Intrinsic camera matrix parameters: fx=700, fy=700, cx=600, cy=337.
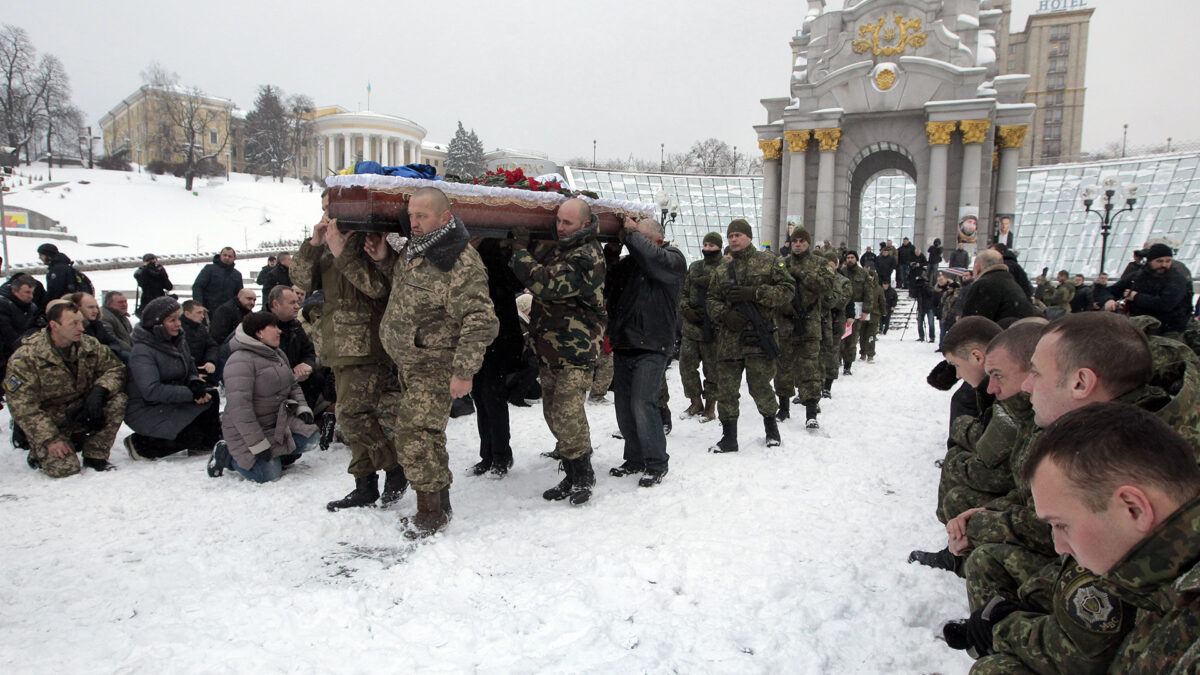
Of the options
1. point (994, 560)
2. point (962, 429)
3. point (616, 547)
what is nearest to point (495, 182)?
point (616, 547)

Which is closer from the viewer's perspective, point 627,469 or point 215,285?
point 627,469

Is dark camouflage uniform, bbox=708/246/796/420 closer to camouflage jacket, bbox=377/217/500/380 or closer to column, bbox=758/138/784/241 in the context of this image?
camouflage jacket, bbox=377/217/500/380

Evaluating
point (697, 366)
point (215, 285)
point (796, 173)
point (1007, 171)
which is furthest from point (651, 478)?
point (1007, 171)

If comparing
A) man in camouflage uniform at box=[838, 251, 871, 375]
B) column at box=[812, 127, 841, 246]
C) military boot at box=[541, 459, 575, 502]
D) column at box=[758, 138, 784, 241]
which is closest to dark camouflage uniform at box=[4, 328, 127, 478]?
military boot at box=[541, 459, 575, 502]

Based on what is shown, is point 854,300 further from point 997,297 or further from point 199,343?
point 199,343

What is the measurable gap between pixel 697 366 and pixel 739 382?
161 cm

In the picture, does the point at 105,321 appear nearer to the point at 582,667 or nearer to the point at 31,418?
the point at 31,418

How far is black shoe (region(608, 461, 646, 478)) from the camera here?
5599mm

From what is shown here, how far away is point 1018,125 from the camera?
2358 cm

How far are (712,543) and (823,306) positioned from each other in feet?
16.6

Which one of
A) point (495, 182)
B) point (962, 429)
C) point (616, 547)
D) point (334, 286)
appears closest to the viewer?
point (962, 429)

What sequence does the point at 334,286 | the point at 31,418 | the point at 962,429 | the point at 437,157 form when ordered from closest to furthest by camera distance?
the point at 962,429 < the point at 334,286 < the point at 31,418 < the point at 437,157

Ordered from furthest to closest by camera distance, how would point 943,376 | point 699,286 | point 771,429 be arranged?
point 699,286
point 771,429
point 943,376

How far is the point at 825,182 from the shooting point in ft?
83.4
